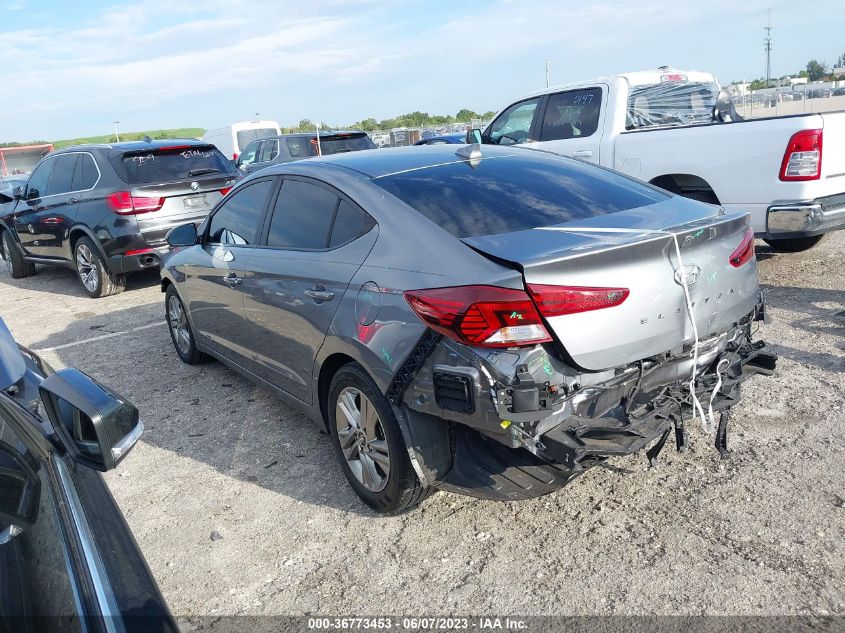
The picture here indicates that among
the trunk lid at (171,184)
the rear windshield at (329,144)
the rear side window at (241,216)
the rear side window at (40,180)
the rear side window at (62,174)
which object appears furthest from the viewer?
the rear windshield at (329,144)

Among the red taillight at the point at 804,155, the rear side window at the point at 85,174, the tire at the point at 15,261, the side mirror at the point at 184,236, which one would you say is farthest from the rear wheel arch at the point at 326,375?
the tire at the point at 15,261

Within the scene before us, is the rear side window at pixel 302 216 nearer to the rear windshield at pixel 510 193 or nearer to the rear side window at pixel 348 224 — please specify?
the rear side window at pixel 348 224

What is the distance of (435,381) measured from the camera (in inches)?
109

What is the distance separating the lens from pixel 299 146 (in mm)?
15266

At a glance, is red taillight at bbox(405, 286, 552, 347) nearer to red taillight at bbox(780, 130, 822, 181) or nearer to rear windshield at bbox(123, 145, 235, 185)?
red taillight at bbox(780, 130, 822, 181)

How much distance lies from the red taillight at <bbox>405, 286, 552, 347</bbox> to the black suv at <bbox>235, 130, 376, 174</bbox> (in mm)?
12197

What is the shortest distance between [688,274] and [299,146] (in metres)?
13.4

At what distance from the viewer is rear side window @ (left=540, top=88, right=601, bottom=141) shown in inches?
305

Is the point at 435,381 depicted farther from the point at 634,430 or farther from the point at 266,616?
the point at 266,616

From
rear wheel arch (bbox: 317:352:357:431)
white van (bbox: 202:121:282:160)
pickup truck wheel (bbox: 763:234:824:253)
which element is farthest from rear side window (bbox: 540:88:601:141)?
white van (bbox: 202:121:282:160)

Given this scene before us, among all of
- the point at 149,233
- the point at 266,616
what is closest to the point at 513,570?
the point at 266,616

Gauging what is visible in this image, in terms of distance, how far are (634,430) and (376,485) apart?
1.26 meters

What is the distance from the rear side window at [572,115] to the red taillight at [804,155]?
2.38 m

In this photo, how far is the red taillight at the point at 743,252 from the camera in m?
3.14
